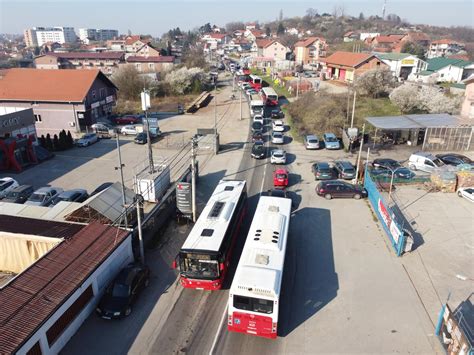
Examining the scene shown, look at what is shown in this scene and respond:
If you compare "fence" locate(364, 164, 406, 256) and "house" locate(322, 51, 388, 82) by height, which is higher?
"house" locate(322, 51, 388, 82)

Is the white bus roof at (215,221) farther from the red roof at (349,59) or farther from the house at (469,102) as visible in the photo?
the red roof at (349,59)

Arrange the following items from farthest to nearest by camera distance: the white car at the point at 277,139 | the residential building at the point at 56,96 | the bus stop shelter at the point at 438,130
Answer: the residential building at the point at 56,96, the white car at the point at 277,139, the bus stop shelter at the point at 438,130

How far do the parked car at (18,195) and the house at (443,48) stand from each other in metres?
136

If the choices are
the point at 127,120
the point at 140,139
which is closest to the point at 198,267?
the point at 140,139

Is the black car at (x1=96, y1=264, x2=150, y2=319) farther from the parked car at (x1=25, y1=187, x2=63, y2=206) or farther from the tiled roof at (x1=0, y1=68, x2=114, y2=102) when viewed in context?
the tiled roof at (x1=0, y1=68, x2=114, y2=102)

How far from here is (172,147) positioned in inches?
1561

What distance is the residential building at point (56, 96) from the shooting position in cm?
4525

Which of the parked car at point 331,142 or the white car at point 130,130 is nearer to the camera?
the parked car at point 331,142

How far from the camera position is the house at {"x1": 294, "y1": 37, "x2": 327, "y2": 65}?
111675mm

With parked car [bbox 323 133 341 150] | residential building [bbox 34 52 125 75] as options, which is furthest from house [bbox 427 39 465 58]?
parked car [bbox 323 133 341 150]

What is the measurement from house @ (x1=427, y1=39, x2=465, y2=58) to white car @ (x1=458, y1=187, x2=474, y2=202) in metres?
119

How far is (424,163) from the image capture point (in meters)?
31.3

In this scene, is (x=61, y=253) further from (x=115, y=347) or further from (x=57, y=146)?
(x=57, y=146)

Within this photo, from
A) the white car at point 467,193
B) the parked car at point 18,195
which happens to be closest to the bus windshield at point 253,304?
the parked car at point 18,195
